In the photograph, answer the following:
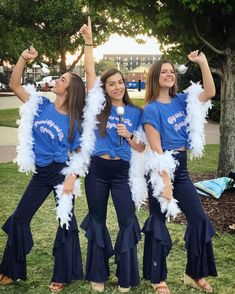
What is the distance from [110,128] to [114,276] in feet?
4.51

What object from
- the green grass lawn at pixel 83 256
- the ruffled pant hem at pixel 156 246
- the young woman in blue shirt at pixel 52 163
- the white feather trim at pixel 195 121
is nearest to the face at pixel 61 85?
the young woman in blue shirt at pixel 52 163

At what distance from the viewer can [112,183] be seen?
12.1 feet

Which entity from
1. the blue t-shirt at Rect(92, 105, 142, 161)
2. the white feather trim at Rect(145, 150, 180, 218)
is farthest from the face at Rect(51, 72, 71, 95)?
the white feather trim at Rect(145, 150, 180, 218)

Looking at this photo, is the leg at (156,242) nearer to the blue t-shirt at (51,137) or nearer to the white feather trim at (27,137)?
the blue t-shirt at (51,137)

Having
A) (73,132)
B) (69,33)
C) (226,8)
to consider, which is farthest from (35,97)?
(69,33)

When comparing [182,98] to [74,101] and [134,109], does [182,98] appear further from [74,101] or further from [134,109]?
[74,101]

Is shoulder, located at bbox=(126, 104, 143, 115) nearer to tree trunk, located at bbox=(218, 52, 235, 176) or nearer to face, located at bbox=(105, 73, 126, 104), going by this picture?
face, located at bbox=(105, 73, 126, 104)

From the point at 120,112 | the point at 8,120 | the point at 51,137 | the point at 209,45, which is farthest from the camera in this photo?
the point at 8,120

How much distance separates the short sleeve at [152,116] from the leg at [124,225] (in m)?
0.38

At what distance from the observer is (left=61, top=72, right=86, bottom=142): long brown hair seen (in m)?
3.68

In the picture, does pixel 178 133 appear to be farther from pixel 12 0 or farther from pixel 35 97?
pixel 12 0

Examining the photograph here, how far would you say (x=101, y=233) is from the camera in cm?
379

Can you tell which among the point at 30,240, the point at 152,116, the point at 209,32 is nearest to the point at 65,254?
the point at 30,240

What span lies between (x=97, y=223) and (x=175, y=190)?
0.69m
